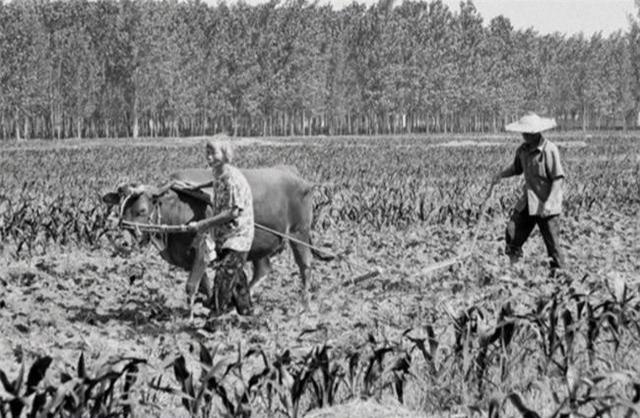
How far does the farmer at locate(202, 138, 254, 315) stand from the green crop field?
0.19 metres

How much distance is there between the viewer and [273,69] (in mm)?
66625

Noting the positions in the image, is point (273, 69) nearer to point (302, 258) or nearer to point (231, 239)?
point (302, 258)

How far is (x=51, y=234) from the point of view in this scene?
11.7m

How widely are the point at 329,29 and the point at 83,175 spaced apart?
5621 centimetres

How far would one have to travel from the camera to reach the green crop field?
4.87 m

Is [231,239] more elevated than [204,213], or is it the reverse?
[204,213]

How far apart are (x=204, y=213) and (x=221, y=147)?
1.08m

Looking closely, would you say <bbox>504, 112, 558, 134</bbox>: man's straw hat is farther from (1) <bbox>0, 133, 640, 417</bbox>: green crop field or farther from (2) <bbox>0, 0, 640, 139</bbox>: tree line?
(2) <bbox>0, 0, 640, 139</bbox>: tree line

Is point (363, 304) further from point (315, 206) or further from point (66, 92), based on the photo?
point (66, 92)

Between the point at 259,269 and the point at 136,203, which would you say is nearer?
the point at 136,203

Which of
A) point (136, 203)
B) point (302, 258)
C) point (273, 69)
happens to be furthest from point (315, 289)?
point (273, 69)

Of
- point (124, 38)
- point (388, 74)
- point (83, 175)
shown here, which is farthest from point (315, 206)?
point (388, 74)

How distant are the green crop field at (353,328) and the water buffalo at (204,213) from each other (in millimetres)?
362

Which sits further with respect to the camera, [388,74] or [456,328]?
[388,74]
